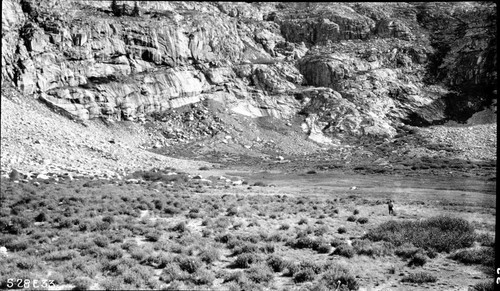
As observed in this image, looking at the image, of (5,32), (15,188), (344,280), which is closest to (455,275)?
(344,280)

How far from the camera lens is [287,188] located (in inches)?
1435

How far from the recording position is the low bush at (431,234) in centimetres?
1359

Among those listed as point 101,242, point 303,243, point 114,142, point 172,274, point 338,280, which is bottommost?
point 303,243

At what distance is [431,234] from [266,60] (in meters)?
99.3

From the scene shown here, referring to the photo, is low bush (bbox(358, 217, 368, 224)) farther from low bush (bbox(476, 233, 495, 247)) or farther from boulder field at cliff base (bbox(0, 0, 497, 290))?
low bush (bbox(476, 233, 495, 247))

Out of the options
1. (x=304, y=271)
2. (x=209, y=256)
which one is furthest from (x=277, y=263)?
(x=209, y=256)

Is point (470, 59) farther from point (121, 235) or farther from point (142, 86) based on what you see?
point (121, 235)

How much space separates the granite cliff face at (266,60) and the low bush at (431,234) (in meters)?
68.8

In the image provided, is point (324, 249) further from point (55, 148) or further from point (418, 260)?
point (55, 148)

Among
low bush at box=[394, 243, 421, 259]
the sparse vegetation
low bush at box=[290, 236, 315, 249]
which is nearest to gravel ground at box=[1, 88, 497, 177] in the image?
the sparse vegetation

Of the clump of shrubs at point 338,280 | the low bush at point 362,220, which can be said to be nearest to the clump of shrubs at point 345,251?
the clump of shrubs at point 338,280

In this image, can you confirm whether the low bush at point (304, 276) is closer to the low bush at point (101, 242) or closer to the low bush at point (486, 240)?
the low bush at point (101, 242)

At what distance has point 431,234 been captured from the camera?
14.8 metres

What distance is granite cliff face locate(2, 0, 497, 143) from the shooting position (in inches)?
2884
